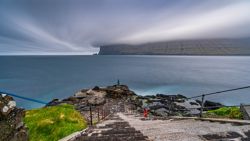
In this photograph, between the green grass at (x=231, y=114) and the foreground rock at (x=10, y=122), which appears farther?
the green grass at (x=231, y=114)

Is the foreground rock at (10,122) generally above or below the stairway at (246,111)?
above

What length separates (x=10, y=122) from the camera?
4.43 meters

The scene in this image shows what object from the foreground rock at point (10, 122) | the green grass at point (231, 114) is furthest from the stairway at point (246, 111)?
the foreground rock at point (10, 122)

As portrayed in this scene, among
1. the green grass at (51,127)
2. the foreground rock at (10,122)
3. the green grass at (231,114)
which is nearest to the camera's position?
the foreground rock at (10,122)

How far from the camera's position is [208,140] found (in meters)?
4.93

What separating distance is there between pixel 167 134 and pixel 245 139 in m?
1.83

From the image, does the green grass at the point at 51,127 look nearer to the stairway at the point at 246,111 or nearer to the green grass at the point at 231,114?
the stairway at the point at 246,111

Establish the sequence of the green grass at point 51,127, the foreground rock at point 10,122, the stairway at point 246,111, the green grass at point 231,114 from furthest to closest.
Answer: the green grass at point 231,114 < the green grass at point 51,127 < the stairway at point 246,111 < the foreground rock at point 10,122

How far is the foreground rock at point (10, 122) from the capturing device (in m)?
4.27

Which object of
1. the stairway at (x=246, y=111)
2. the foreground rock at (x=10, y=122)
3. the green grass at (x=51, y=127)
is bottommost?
the green grass at (x=51, y=127)

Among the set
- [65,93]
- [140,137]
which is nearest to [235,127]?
[140,137]

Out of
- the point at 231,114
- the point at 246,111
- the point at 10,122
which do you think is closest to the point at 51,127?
the point at 10,122

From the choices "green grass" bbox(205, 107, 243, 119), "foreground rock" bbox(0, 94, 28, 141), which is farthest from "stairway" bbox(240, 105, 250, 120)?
"foreground rock" bbox(0, 94, 28, 141)

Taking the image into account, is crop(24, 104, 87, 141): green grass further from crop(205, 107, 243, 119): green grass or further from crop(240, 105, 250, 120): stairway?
Answer: crop(205, 107, 243, 119): green grass
